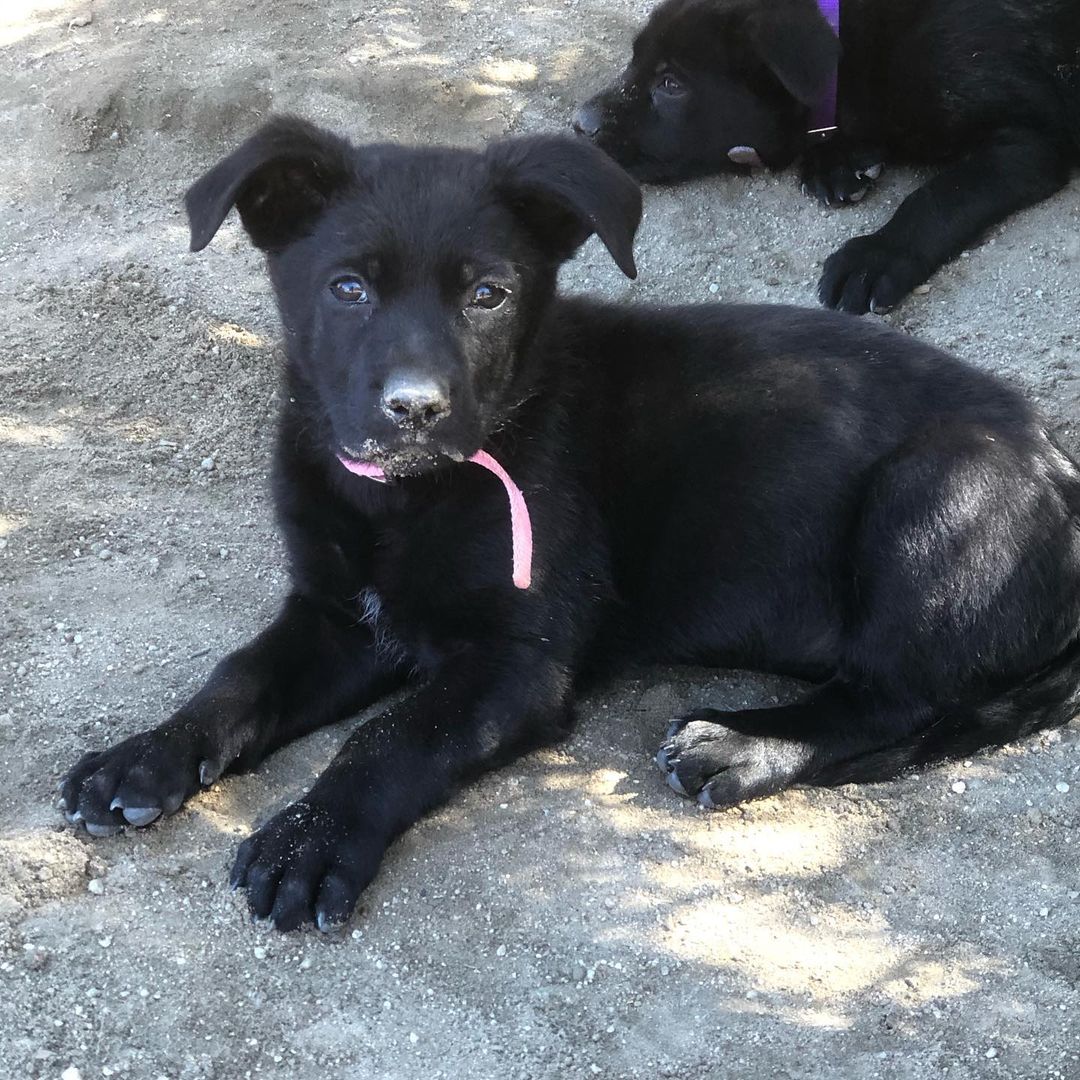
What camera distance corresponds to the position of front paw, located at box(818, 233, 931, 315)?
498cm

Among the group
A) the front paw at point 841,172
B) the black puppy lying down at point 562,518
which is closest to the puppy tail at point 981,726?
the black puppy lying down at point 562,518

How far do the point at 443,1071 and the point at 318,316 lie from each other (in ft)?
5.28

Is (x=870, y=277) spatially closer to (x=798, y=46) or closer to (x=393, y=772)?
(x=798, y=46)

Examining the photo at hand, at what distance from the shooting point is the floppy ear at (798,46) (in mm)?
5305

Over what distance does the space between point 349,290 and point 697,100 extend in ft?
9.75

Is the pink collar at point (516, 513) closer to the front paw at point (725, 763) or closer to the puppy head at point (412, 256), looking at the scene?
the puppy head at point (412, 256)

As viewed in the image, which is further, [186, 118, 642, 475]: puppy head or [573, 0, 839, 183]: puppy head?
[573, 0, 839, 183]: puppy head

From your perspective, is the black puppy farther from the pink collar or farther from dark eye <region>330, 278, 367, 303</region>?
dark eye <region>330, 278, 367, 303</region>

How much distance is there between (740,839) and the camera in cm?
317

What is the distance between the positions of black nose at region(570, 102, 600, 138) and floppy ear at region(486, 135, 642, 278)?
251 centimetres

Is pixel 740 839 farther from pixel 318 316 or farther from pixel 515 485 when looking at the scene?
pixel 318 316

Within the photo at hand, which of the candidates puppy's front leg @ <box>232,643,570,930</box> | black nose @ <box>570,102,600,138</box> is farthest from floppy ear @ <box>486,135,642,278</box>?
black nose @ <box>570,102,600,138</box>

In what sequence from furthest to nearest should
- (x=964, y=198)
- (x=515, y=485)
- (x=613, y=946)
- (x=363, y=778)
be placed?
1. (x=964, y=198)
2. (x=515, y=485)
3. (x=363, y=778)
4. (x=613, y=946)

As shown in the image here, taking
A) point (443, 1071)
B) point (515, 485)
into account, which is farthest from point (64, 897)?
point (515, 485)
